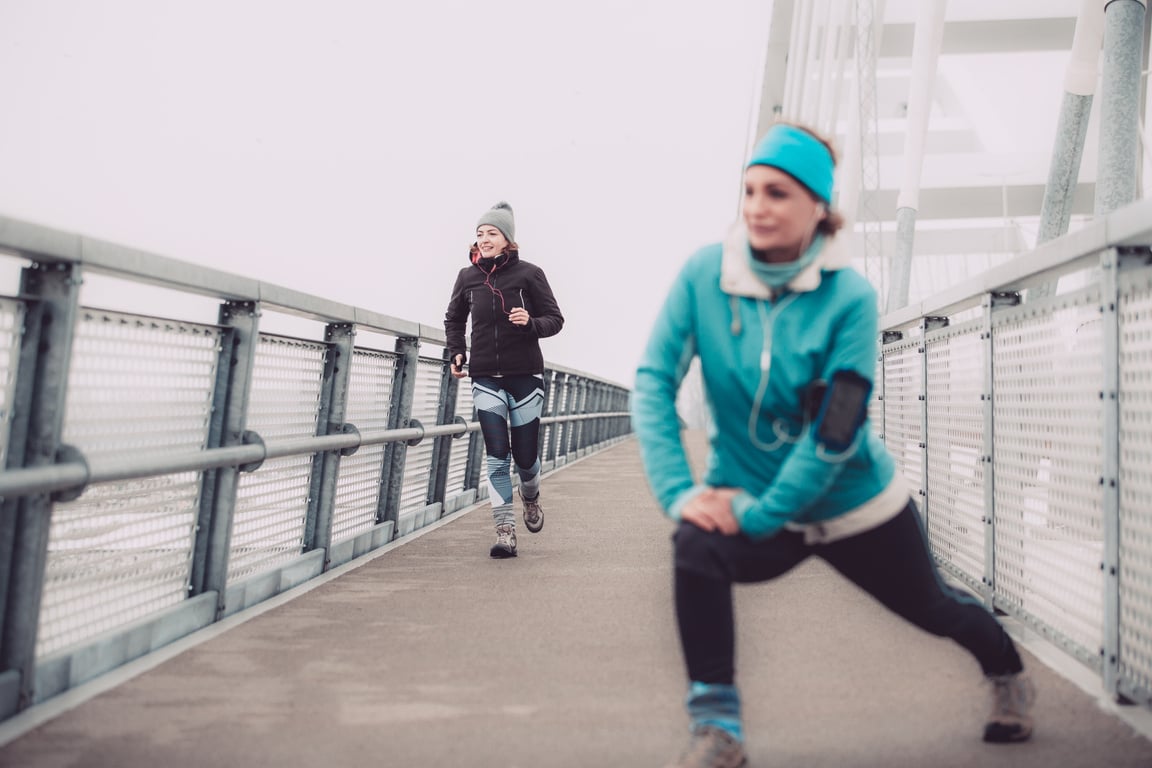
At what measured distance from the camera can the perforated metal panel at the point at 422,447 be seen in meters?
7.45

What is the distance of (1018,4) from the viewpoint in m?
32.9

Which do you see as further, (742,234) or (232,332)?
(232,332)

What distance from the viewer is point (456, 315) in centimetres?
668

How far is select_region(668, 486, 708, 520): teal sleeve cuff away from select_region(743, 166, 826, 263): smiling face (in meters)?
0.54

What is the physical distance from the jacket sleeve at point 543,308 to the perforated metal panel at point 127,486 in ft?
7.70

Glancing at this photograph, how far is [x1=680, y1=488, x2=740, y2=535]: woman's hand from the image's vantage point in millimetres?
2543

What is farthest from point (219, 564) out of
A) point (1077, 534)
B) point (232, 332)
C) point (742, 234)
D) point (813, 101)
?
point (813, 101)

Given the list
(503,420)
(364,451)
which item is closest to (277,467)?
(364,451)

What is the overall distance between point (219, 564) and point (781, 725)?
88.5 inches

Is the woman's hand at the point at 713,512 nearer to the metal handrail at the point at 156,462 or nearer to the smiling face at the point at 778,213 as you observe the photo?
the smiling face at the point at 778,213

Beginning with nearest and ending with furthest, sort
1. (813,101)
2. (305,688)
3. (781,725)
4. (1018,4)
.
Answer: (781,725), (305,688), (1018,4), (813,101)

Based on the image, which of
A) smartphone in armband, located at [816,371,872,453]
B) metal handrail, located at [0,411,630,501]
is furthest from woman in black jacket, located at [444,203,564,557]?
smartphone in armband, located at [816,371,872,453]

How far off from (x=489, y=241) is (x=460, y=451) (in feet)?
10.1

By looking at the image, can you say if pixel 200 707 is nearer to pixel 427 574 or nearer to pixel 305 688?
pixel 305 688
